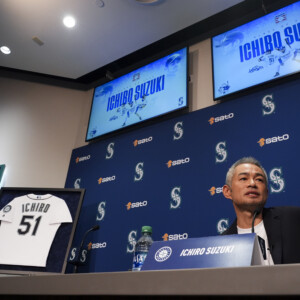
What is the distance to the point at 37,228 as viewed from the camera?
2404mm

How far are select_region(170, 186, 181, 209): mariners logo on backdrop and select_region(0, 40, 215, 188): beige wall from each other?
47.0 inches

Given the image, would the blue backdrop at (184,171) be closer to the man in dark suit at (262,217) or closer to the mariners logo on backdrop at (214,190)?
the mariners logo on backdrop at (214,190)

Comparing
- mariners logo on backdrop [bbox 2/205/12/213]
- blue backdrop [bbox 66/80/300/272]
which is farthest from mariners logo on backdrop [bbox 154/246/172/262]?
mariners logo on backdrop [bbox 2/205/12/213]

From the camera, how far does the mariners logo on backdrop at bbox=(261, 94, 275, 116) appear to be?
7.68 feet

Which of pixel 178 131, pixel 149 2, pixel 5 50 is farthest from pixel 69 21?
pixel 178 131

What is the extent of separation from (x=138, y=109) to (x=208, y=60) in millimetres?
768

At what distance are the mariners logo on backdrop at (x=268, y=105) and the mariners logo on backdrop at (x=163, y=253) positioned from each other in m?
1.76

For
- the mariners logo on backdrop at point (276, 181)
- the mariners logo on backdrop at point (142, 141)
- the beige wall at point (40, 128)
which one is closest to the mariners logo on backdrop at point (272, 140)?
the mariners logo on backdrop at point (276, 181)

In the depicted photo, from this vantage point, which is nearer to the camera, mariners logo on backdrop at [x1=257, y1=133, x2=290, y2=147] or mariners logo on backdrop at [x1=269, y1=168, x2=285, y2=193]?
mariners logo on backdrop at [x1=269, y1=168, x2=285, y2=193]

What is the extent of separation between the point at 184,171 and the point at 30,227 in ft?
3.95

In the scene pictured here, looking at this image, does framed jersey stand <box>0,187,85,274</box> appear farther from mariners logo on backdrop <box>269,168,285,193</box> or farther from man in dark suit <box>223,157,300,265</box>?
mariners logo on backdrop <box>269,168,285,193</box>

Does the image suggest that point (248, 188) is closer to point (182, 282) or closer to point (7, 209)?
point (182, 282)

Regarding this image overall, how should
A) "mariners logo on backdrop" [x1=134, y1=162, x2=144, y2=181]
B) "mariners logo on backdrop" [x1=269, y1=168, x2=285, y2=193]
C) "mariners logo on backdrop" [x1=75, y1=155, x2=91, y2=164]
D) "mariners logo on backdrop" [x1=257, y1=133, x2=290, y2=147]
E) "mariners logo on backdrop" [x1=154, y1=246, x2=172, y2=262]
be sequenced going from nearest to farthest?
"mariners logo on backdrop" [x1=154, y1=246, x2=172, y2=262] < "mariners logo on backdrop" [x1=269, y1=168, x2=285, y2=193] < "mariners logo on backdrop" [x1=257, y1=133, x2=290, y2=147] < "mariners logo on backdrop" [x1=134, y1=162, x2=144, y2=181] < "mariners logo on backdrop" [x1=75, y1=155, x2=91, y2=164]

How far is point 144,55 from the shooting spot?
3.50 metres
